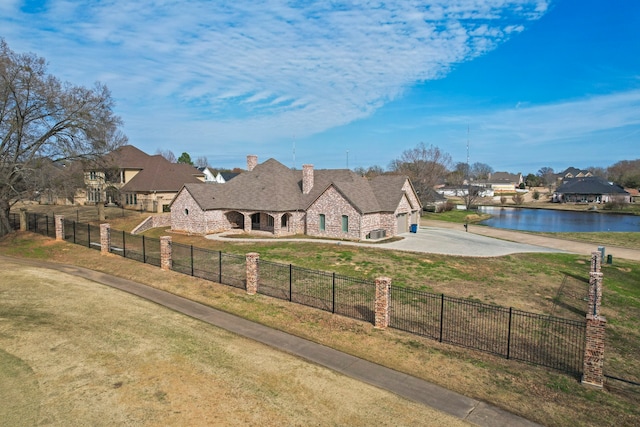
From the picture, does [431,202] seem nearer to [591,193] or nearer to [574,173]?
[591,193]

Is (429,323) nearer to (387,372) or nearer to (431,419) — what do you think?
(387,372)

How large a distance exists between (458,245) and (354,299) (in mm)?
16598

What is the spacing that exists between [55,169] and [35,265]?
564 inches

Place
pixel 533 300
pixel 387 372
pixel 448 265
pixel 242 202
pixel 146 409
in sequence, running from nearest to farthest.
Answer: 1. pixel 146 409
2. pixel 387 372
3. pixel 533 300
4. pixel 448 265
5. pixel 242 202

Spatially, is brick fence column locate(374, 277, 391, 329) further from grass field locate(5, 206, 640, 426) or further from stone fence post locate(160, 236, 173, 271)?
stone fence post locate(160, 236, 173, 271)

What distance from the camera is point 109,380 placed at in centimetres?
982

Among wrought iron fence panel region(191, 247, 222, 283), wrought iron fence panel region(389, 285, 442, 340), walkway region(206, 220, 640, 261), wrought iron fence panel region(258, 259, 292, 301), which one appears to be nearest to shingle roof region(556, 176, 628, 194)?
walkway region(206, 220, 640, 261)

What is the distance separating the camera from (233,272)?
69.7ft

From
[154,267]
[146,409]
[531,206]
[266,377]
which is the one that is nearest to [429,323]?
[266,377]

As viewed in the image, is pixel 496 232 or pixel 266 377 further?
pixel 496 232

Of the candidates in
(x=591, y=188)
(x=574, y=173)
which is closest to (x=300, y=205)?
(x=591, y=188)

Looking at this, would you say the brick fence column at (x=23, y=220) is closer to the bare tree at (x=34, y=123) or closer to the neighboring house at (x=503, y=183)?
the bare tree at (x=34, y=123)

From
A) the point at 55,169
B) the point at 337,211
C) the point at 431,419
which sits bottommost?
the point at 431,419

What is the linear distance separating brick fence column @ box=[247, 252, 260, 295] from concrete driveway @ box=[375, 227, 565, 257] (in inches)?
564
